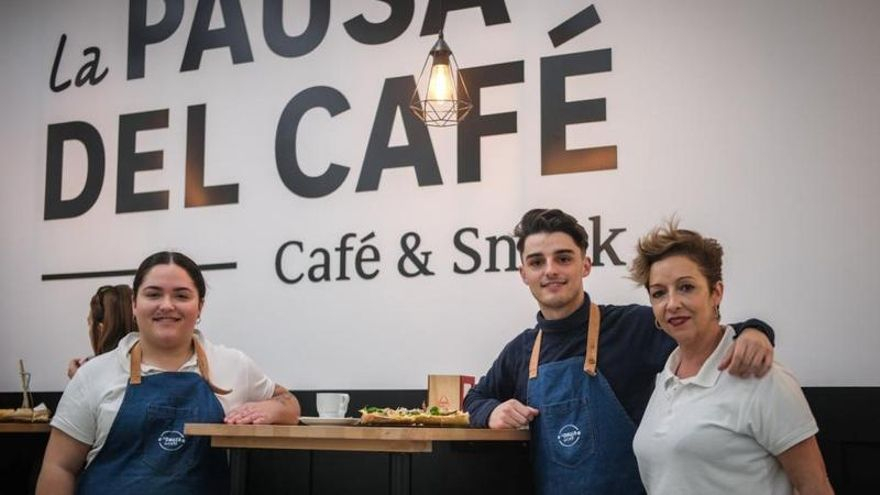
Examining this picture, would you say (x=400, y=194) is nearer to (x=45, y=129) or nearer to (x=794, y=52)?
(x=794, y=52)

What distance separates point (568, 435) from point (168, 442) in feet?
3.84

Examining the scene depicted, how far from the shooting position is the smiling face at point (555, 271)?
10.0 ft

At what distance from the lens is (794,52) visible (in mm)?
3795

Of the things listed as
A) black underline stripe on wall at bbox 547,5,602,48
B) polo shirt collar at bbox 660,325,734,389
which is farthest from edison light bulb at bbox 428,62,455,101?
polo shirt collar at bbox 660,325,734,389

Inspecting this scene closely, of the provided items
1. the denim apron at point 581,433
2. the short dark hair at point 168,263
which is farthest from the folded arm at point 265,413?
the denim apron at point 581,433

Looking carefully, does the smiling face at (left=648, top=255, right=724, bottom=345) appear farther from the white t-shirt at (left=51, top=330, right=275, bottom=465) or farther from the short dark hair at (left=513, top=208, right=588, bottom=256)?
the white t-shirt at (left=51, top=330, right=275, bottom=465)

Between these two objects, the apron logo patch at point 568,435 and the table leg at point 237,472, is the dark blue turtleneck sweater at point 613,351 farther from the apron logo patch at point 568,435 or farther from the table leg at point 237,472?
the table leg at point 237,472

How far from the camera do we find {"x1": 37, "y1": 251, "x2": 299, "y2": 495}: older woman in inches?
116

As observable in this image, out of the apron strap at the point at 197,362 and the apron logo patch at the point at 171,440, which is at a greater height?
the apron strap at the point at 197,362

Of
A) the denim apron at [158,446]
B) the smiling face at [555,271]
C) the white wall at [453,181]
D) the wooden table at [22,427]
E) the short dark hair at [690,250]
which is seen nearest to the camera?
the short dark hair at [690,250]

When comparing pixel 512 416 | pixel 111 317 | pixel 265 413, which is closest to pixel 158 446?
pixel 265 413

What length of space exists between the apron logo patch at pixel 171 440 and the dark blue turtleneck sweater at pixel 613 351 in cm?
87

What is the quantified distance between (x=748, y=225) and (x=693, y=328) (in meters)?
1.34

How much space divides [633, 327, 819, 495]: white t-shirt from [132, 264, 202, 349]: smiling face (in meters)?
1.44
